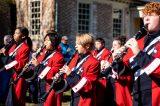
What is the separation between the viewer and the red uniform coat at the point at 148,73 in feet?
13.3

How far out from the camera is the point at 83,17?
1653 centimetres

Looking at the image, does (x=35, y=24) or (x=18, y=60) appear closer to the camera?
(x=18, y=60)

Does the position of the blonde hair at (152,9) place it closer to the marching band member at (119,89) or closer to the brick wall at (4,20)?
the marching band member at (119,89)

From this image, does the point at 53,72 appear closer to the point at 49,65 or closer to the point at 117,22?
the point at 49,65

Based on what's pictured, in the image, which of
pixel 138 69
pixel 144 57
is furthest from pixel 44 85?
pixel 144 57

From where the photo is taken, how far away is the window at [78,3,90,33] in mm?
16391

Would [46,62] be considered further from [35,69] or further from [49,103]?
[49,103]

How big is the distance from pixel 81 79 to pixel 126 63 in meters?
0.68

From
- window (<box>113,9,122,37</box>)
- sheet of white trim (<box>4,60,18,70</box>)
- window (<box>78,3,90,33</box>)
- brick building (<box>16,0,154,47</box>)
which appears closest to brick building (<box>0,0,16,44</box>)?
brick building (<box>16,0,154,47</box>)

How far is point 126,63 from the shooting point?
195 inches

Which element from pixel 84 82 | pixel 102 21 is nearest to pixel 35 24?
pixel 102 21

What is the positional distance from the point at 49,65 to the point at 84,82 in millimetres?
1263

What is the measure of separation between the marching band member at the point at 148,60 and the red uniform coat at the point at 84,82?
1.02m

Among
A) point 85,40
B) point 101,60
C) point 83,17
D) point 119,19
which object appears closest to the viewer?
point 85,40
